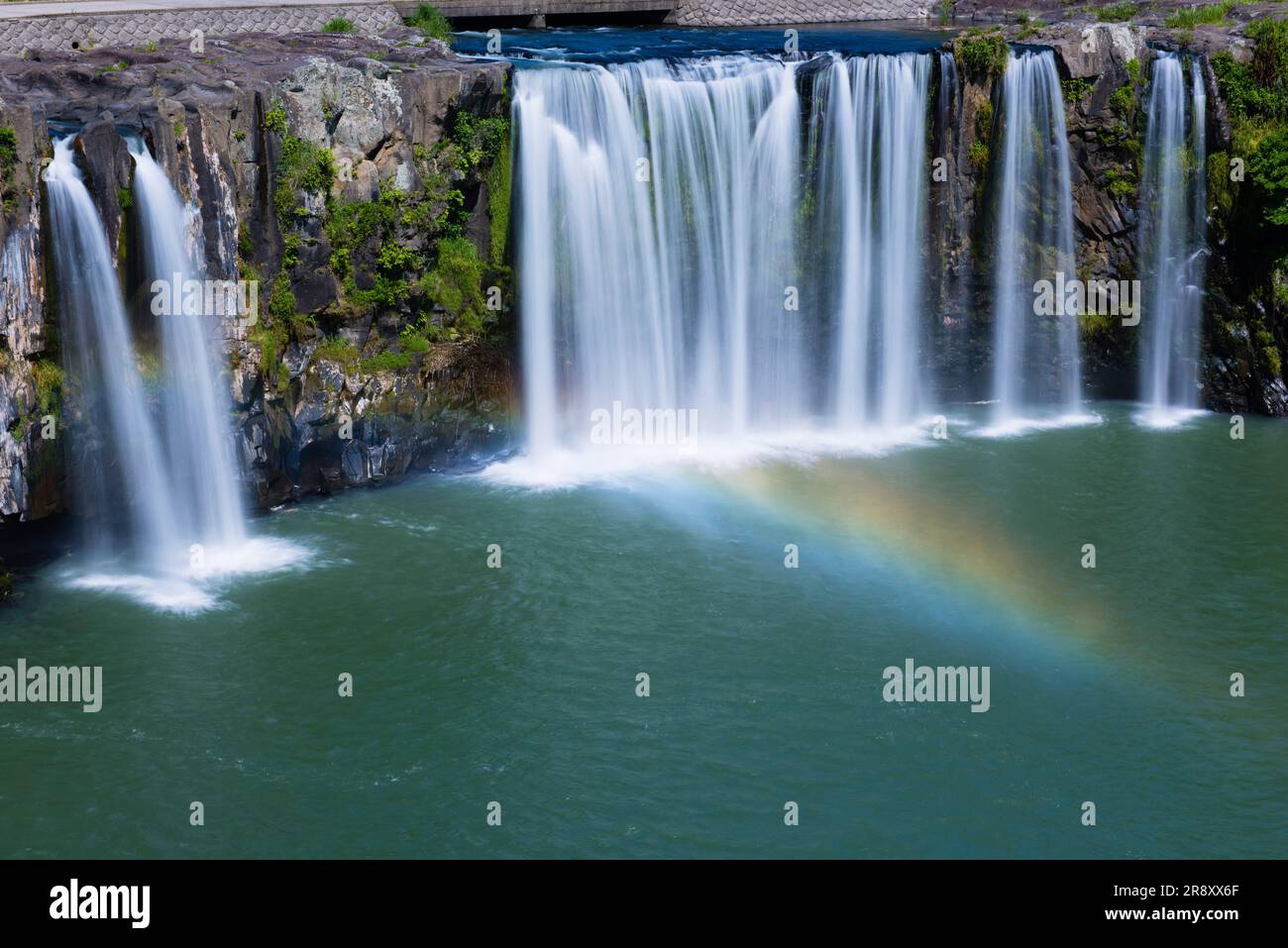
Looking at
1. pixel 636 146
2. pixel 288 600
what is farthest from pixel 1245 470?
pixel 288 600

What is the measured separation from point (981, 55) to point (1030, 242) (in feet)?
13.6

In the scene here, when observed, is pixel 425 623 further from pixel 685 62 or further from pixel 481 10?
pixel 481 10

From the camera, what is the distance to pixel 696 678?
21.8 m

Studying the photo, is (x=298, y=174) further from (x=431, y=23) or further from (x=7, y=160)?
(x=431, y=23)

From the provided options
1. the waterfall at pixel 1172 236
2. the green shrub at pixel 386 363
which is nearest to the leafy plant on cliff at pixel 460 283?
→ the green shrub at pixel 386 363

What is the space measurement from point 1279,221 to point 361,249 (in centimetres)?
1849

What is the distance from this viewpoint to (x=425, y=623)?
23672 mm

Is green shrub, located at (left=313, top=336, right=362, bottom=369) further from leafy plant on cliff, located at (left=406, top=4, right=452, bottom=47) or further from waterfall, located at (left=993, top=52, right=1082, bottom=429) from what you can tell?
waterfall, located at (left=993, top=52, right=1082, bottom=429)

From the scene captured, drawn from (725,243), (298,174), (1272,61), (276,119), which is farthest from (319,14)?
(1272,61)

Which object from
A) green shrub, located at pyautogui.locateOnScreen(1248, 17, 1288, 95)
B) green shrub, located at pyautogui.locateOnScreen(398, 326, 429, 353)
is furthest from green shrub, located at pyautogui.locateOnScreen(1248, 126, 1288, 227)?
green shrub, located at pyautogui.locateOnScreen(398, 326, 429, 353)

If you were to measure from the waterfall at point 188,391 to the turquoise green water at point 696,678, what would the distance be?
167 cm

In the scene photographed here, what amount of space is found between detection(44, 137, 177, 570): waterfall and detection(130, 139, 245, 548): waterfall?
37 cm

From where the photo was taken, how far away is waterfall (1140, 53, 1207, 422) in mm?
33219

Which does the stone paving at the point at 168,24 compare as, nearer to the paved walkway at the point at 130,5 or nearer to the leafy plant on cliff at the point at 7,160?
the paved walkway at the point at 130,5
